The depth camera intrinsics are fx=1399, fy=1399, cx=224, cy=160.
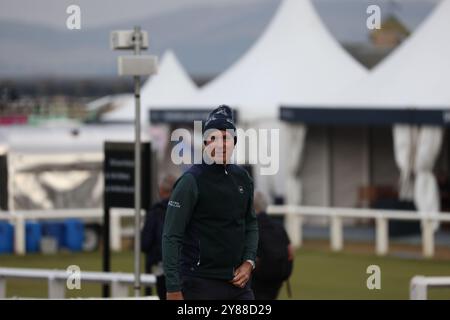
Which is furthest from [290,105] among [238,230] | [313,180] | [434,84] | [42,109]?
[42,109]

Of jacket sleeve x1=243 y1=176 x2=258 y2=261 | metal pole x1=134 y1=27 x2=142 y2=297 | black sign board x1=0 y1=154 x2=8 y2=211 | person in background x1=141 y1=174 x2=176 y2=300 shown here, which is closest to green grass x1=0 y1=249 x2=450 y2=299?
black sign board x1=0 y1=154 x2=8 y2=211

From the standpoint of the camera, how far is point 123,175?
13469 mm

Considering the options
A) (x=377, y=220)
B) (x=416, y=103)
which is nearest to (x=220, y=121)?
(x=377, y=220)

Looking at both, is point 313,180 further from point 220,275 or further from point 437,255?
point 220,275

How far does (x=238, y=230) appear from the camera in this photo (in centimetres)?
707

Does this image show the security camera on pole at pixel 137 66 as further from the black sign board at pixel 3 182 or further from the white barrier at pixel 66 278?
the black sign board at pixel 3 182

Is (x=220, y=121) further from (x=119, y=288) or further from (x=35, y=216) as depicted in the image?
(x=35, y=216)

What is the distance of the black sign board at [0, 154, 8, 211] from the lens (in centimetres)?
2300

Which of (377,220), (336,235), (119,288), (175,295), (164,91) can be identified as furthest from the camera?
(164,91)

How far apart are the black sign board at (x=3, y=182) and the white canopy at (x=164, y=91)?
34.0 feet

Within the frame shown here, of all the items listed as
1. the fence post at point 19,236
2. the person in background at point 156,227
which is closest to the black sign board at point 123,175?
the person in background at point 156,227

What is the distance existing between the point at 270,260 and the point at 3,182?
13.4m

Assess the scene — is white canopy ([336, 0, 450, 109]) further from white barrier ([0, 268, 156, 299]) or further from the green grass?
white barrier ([0, 268, 156, 299])
